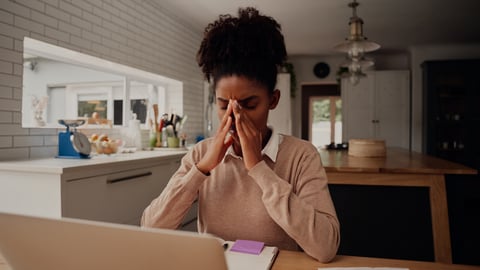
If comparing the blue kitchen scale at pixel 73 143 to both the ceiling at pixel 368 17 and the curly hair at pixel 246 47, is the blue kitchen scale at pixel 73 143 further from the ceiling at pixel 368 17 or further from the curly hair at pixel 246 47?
the ceiling at pixel 368 17

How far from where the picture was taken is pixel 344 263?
0.78 meters

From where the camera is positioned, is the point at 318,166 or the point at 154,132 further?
the point at 154,132

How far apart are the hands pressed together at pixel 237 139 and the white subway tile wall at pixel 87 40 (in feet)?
5.26

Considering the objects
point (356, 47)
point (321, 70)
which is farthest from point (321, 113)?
point (356, 47)

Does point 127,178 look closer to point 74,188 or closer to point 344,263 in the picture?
point 74,188

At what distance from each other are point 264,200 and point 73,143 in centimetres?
164

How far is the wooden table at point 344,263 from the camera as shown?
735mm

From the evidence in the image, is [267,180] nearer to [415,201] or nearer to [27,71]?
[415,201]

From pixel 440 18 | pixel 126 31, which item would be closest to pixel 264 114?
pixel 126 31

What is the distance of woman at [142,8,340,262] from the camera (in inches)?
36.5

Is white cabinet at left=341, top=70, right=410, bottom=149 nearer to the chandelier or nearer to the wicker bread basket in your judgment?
the chandelier

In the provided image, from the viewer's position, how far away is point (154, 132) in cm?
338

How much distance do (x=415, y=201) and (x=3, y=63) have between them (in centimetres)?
253

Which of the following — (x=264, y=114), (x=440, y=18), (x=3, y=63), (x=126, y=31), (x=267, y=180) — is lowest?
(x=267, y=180)
